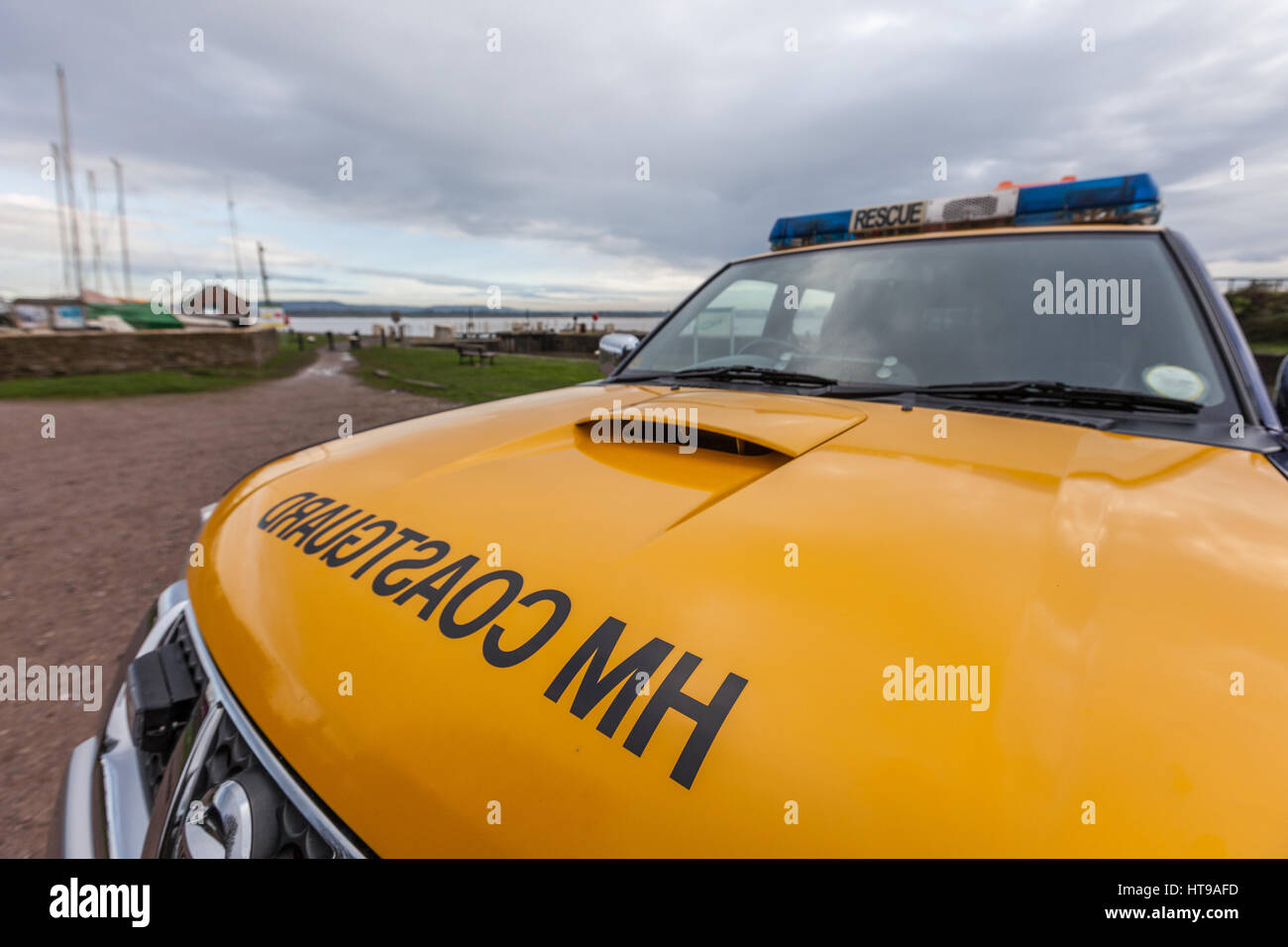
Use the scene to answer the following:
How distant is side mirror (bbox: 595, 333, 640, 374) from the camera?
2748 mm

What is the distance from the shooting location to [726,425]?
4.55ft

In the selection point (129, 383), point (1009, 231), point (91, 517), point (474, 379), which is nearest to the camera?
point (1009, 231)

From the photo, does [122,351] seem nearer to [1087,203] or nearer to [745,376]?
[745,376]

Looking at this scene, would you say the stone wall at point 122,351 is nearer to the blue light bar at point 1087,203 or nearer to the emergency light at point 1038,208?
the emergency light at point 1038,208

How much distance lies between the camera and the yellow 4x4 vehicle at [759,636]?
1.93 feet

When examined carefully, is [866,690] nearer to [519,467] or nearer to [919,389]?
[519,467]

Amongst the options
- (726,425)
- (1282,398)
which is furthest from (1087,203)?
(726,425)

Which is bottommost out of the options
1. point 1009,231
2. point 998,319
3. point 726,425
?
point 726,425

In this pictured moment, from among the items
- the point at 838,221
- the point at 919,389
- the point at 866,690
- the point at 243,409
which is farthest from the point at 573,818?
the point at 243,409

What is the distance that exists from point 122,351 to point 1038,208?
56.2ft

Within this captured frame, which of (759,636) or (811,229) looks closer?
(759,636)

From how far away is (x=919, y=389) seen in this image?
169 centimetres

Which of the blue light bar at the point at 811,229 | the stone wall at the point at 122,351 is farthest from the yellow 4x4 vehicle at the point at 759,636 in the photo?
the stone wall at the point at 122,351

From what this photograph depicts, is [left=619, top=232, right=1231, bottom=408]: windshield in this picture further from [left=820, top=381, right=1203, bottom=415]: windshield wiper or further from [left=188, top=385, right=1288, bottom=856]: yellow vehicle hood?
[left=188, top=385, right=1288, bottom=856]: yellow vehicle hood
